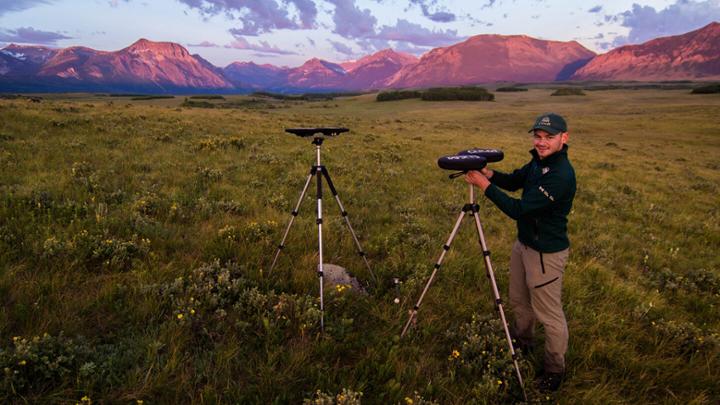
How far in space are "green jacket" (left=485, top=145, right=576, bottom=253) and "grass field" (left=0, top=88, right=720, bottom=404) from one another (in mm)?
1411

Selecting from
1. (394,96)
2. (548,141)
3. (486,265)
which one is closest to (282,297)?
(486,265)

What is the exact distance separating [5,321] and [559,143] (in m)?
6.72

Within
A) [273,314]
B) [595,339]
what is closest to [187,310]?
[273,314]

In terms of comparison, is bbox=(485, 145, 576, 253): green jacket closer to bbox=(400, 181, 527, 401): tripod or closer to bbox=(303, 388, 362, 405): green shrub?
bbox=(400, 181, 527, 401): tripod

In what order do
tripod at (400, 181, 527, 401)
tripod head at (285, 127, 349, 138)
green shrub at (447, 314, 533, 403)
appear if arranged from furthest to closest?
tripod head at (285, 127, 349, 138) < tripod at (400, 181, 527, 401) < green shrub at (447, 314, 533, 403)

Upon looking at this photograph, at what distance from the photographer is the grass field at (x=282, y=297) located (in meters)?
3.50

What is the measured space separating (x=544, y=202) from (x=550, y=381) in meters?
2.17

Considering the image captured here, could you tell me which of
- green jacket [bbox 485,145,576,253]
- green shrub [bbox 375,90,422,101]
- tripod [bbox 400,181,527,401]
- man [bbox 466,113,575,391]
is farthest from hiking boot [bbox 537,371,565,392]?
green shrub [bbox 375,90,422,101]

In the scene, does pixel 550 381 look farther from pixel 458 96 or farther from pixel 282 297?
pixel 458 96

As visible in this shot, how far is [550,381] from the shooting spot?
4.07 metres

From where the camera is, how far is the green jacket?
3.98m

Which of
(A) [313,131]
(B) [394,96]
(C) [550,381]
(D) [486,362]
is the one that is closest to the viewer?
(C) [550,381]

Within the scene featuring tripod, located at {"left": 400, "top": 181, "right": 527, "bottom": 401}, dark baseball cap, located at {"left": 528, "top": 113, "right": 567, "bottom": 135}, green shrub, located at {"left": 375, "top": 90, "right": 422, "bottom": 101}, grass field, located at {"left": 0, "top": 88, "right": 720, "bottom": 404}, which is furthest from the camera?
green shrub, located at {"left": 375, "top": 90, "right": 422, "bottom": 101}

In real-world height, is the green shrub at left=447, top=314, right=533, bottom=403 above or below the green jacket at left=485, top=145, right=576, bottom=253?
below
